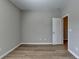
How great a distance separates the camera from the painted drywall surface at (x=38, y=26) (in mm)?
8906

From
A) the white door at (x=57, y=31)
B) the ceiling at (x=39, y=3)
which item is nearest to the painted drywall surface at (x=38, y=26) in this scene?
the white door at (x=57, y=31)

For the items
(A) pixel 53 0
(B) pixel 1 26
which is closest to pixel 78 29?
(A) pixel 53 0

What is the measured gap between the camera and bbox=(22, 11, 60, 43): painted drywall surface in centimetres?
891

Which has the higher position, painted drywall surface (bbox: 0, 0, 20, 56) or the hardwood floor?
painted drywall surface (bbox: 0, 0, 20, 56)

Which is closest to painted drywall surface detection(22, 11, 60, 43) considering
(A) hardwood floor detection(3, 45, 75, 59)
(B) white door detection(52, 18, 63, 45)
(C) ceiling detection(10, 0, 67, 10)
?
(B) white door detection(52, 18, 63, 45)

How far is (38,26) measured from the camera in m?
8.93

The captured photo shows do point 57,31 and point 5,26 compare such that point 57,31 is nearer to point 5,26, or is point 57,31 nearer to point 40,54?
point 40,54

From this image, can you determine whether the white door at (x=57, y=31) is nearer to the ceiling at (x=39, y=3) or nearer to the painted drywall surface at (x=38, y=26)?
the painted drywall surface at (x=38, y=26)

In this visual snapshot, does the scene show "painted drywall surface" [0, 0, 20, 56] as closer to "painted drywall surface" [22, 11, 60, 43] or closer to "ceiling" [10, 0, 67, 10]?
"ceiling" [10, 0, 67, 10]

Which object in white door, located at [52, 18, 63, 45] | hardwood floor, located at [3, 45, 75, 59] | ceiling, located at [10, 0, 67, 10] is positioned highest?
ceiling, located at [10, 0, 67, 10]

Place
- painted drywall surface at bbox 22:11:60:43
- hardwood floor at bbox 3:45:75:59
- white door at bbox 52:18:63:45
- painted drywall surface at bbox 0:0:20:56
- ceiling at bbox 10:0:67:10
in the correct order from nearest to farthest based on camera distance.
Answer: painted drywall surface at bbox 0:0:20:56 < hardwood floor at bbox 3:45:75:59 < ceiling at bbox 10:0:67:10 < white door at bbox 52:18:63:45 < painted drywall surface at bbox 22:11:60:43

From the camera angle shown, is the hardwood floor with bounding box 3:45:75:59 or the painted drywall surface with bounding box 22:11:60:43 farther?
the painted drywall surface with bounding box 22:11:60:43

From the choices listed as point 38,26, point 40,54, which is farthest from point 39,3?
point 40,54

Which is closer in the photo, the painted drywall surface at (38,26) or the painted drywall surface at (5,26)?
the painted drywall surface at (5,26)
